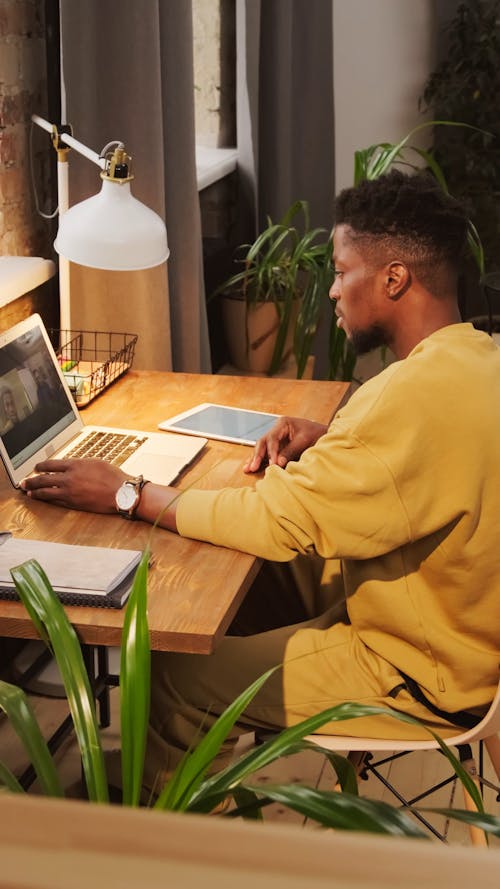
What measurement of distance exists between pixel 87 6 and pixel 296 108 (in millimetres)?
2183

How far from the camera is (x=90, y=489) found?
172 centimetres

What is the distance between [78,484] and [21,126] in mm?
1236

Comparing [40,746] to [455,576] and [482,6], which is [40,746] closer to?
[455,576]

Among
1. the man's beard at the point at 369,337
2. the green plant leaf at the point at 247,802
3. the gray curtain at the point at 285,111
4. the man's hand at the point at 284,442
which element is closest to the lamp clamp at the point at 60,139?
the man's hand at the point at 284,442

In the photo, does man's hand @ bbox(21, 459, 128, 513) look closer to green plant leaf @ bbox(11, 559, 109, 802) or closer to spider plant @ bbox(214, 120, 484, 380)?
green plant leaf @ bbox(11, 559, 109, 802)

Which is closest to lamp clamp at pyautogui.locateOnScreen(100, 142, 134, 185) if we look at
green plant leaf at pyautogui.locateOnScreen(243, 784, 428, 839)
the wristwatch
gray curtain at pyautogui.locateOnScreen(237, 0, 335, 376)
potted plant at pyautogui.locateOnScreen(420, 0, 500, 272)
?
the wristwatch

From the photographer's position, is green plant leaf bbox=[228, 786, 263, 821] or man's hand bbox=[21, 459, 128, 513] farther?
man's hand bbox=[21, 459, 128, 513]

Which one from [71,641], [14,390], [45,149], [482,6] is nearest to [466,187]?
[482,6]

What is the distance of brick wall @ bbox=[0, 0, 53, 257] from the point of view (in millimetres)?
2506

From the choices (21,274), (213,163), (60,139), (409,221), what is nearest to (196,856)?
(409,221)

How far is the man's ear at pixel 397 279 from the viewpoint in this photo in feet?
5.56

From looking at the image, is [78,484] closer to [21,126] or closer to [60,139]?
[60,139]

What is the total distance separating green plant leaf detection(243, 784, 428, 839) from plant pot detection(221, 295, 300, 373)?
10.5 feet

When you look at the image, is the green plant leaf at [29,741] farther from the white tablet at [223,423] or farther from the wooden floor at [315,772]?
the wooden floor at [315,772]
